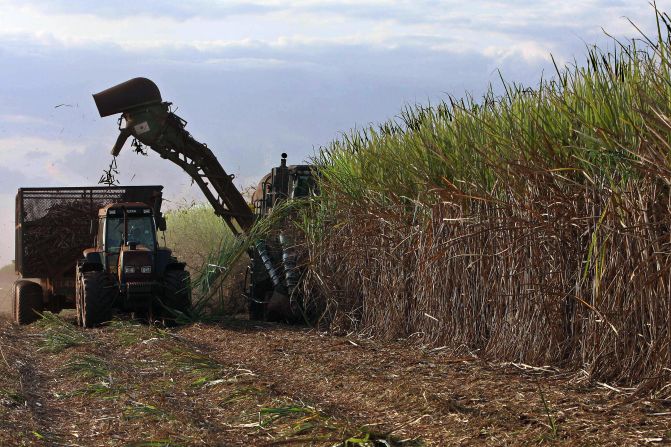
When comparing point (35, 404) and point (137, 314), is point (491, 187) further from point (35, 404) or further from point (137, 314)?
point (137, 314)

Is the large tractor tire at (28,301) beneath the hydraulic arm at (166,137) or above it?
beneath

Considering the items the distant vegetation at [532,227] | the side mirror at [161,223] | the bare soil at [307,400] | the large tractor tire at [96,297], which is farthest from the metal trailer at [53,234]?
the distant vegetation at [532,227]

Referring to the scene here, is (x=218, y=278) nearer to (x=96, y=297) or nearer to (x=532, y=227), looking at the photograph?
(x=96, y=297)

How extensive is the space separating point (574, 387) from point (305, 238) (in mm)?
6932

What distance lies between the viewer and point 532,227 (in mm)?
8812

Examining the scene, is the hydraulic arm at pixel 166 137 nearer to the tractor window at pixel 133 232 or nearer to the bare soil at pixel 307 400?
the tractor window at pixel 133 232

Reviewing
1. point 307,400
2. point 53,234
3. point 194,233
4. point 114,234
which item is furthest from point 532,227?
point 194,233

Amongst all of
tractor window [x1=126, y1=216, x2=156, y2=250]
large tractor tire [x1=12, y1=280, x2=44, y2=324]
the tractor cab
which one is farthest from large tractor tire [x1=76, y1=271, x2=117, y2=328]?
large tractor tire [x1=12, y1=280, x2=44, y2=324]

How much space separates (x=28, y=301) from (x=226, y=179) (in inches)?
161

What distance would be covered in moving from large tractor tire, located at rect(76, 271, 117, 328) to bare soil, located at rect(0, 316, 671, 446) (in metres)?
2.47

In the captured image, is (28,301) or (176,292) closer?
(176,292)

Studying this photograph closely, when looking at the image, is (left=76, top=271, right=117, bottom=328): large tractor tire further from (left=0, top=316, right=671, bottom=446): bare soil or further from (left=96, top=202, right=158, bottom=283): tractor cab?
(left=0, top=316, right=671, bottom=446): bare soil

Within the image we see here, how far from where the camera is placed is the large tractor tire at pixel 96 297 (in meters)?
14.9

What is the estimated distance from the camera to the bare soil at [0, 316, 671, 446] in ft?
22.2
